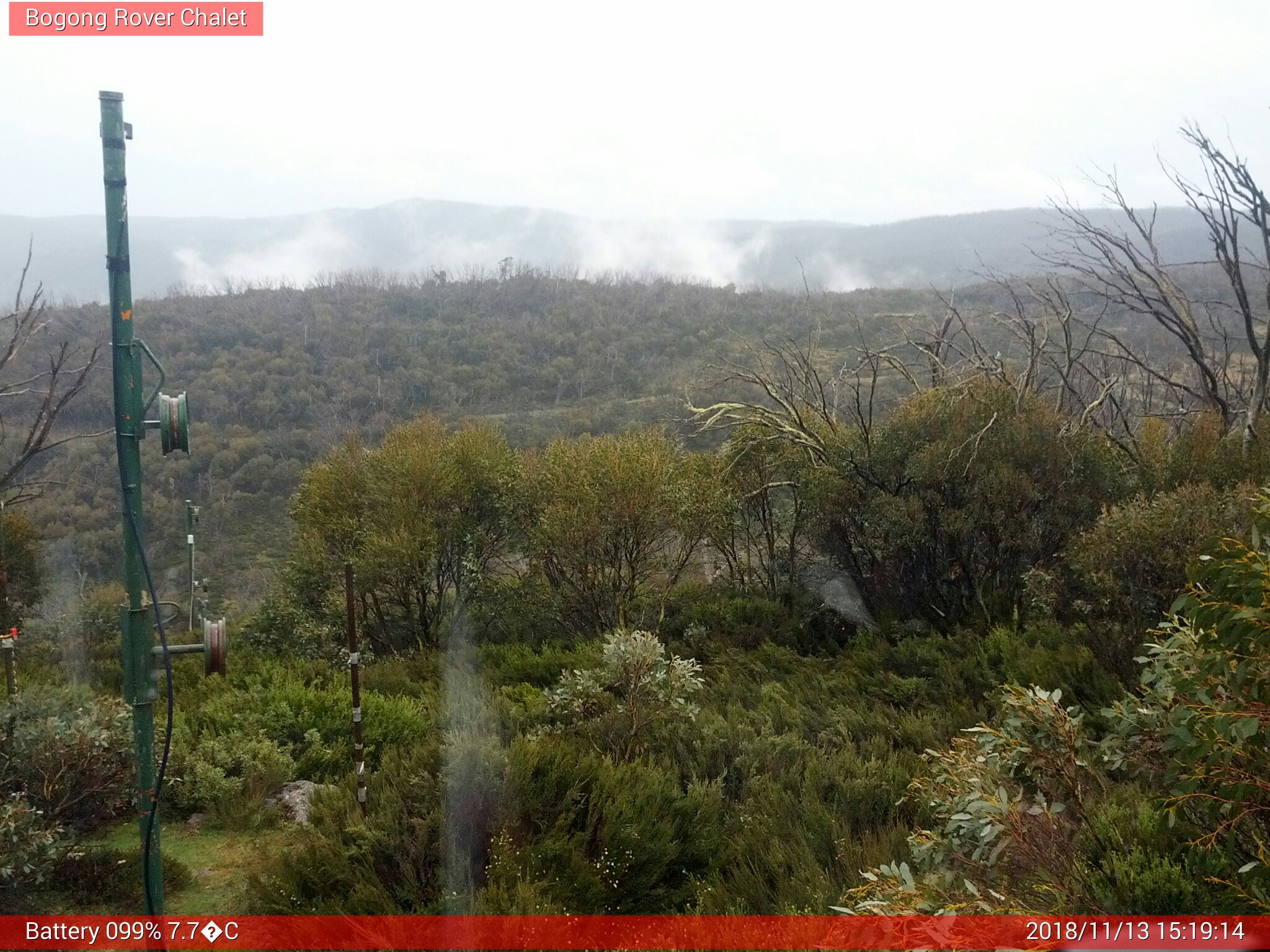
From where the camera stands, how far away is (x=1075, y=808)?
4.25m

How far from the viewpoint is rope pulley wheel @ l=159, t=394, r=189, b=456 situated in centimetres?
362

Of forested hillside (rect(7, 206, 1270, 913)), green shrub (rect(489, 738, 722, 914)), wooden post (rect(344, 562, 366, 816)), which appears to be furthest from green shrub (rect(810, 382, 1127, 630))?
wooden post (rect(344, 562, 366, 816))

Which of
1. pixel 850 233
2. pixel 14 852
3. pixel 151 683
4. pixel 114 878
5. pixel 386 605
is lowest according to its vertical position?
pixel 386 605

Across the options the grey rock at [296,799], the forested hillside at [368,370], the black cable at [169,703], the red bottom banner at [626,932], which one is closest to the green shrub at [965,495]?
the forested hillside at [368,370]

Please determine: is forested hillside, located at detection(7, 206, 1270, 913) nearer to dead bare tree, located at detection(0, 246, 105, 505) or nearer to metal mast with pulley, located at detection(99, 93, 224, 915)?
dead bare tree, located at detection(0, 246, 105, 505)

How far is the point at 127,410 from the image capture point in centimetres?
362

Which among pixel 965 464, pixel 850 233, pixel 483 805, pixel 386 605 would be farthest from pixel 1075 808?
pixel 850 233

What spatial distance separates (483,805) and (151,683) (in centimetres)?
232

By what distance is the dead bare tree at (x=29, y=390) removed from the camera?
956 centimetres

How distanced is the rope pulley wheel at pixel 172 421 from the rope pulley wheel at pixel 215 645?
2.66 feet

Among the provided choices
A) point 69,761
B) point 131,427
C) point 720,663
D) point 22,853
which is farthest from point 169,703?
point 720,663

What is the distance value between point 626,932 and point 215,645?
2679 millimetres

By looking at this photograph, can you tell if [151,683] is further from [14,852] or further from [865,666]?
[865,666]

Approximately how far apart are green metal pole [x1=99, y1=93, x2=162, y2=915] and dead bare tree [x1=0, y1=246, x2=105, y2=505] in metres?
3.79
